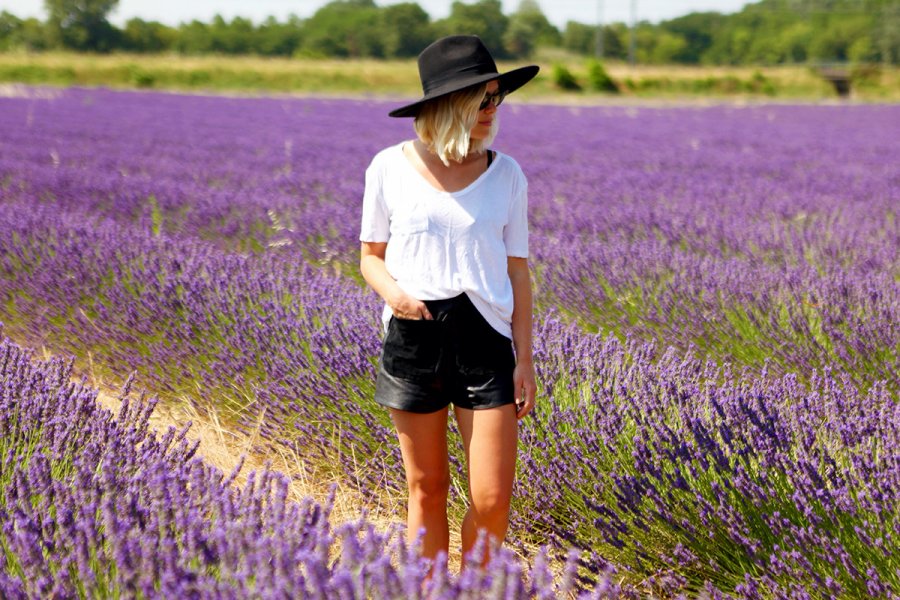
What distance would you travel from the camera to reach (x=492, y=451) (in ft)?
5.61

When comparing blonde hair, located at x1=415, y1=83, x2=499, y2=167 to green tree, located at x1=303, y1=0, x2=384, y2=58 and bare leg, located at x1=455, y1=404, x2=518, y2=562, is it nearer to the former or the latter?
bare leg, located at x1=455, y1=404, x2=518, y2=562

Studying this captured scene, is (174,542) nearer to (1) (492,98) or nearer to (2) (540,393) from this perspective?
(1) (492,98)

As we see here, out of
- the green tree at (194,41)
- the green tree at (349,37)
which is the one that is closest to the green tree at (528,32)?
the green tree at (349,37)

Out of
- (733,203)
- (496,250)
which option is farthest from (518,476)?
(733,203)

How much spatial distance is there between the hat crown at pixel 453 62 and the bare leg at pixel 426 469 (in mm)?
625

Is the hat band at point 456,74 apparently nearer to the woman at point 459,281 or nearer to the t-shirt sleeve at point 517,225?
the woman at point 459,281

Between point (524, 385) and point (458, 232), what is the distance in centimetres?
32

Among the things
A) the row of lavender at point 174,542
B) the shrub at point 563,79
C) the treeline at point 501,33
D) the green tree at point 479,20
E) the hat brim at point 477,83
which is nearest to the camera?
the row of lavender at point 174,542

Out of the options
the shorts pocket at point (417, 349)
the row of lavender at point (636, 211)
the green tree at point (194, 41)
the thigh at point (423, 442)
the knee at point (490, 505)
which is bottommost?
the row of lavender at point (636, 211)

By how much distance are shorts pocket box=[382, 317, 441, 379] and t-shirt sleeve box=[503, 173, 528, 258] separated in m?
0.22

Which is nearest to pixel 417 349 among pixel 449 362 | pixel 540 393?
pixel 449 362

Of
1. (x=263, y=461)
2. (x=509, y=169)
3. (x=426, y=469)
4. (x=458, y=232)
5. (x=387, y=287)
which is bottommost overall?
(x=263, y=461)

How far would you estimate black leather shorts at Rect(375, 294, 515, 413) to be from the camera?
5.69 ft

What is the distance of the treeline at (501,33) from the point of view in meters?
62.0
